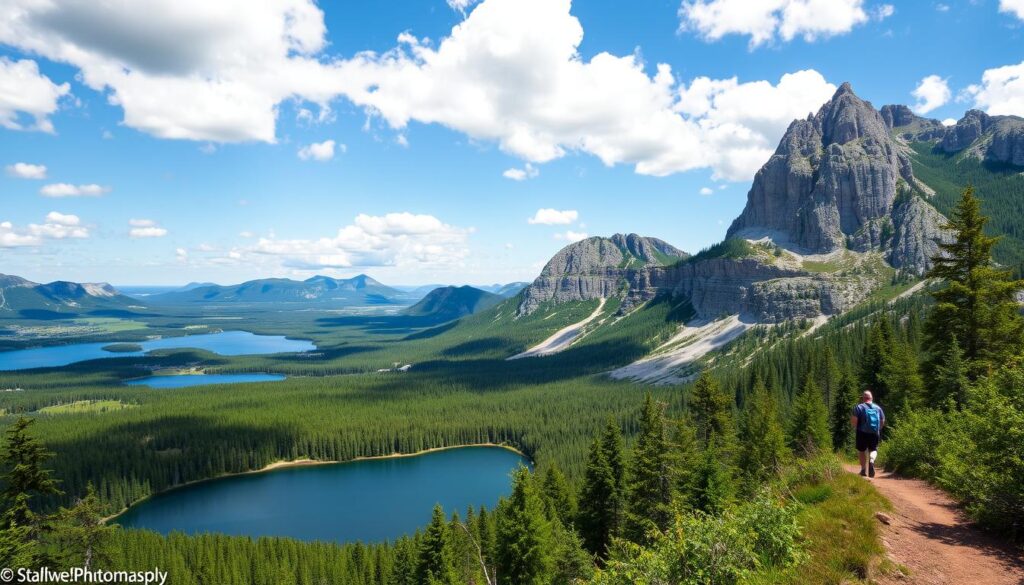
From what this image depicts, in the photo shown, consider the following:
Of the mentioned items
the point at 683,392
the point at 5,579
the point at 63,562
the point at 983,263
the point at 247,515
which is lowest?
the point at 247,515

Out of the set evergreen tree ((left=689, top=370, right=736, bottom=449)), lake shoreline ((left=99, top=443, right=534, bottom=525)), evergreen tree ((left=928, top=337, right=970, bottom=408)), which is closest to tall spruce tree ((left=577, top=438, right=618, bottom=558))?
evergreen tree ((left=689, top=370, right=736, bottom=449))

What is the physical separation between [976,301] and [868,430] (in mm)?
20088

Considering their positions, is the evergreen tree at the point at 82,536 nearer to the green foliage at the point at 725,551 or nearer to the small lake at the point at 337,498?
the green foliage at the point at 725,551

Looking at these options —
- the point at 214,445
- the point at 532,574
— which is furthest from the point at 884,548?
the point at 214,445

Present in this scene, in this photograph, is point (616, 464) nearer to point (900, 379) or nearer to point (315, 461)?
point (900, 379)

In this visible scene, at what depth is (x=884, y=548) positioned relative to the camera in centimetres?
1307

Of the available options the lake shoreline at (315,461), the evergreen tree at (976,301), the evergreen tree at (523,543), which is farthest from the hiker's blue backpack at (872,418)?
the lake shoreline at (315,461)

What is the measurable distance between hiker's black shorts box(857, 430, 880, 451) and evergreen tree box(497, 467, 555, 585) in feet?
74.0

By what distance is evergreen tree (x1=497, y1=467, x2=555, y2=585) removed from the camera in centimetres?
3662

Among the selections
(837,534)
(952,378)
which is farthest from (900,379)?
(837,534)

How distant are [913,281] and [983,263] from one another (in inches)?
7788

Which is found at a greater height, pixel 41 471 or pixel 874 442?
pixel 874 442

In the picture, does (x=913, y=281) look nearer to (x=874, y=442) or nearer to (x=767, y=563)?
(x=874, y=442)

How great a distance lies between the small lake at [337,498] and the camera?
331 ft
